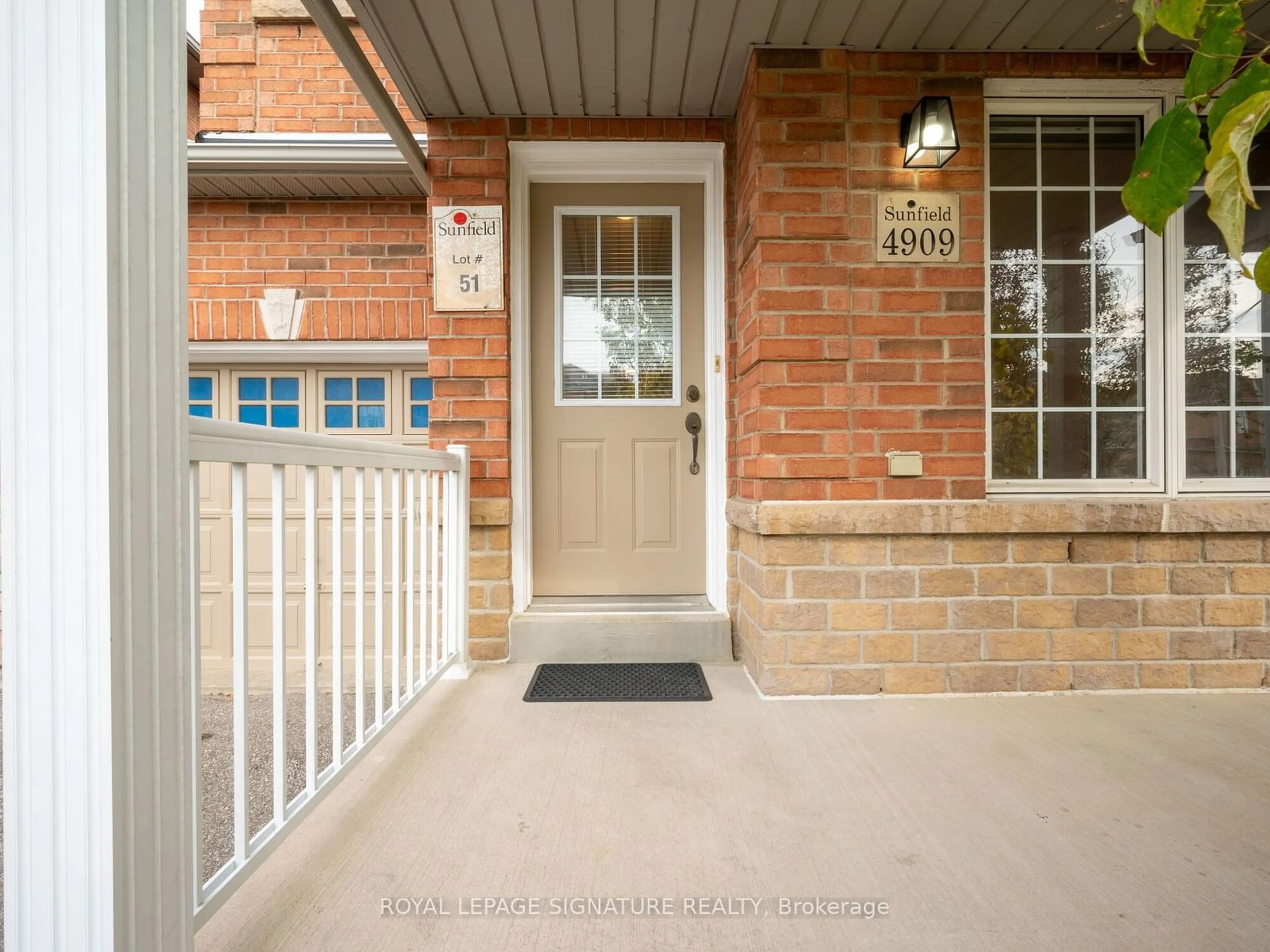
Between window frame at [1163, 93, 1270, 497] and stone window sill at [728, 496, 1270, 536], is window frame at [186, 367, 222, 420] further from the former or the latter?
window frame at [1163, 93, 1270, 497]

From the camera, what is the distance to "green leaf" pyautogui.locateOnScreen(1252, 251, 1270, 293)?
479mm

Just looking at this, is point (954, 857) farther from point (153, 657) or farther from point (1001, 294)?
point (1001, 294)

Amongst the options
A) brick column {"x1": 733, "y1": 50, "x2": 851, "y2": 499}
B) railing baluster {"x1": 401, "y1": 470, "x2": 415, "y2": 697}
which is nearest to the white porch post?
railing baluster {"x1": 401, "y1": 470, "x2": 415, "y2": 697}

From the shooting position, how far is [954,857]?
138cm

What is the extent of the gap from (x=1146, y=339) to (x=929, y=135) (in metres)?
1.14

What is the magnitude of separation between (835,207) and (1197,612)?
1.96 m

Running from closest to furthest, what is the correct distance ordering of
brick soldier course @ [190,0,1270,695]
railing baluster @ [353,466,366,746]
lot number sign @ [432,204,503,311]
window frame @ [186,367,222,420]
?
railing baluster @ [353,466,366,746] < brick soldier course @ [190,0,1270,695] < lot number sign @ [432,204,503,311] < window frame @ [186,367,222,420]

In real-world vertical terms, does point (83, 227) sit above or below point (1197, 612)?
above

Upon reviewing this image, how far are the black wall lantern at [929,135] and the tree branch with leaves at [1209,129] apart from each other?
1837mm

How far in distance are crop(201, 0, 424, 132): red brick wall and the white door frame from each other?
3.23 feet

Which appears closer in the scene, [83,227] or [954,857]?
[83,227]

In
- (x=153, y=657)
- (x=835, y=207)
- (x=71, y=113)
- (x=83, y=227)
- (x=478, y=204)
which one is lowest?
(x=153, y=657)

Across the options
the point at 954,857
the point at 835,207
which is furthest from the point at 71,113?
the point at 835,207

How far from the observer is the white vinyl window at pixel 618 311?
294 cm
